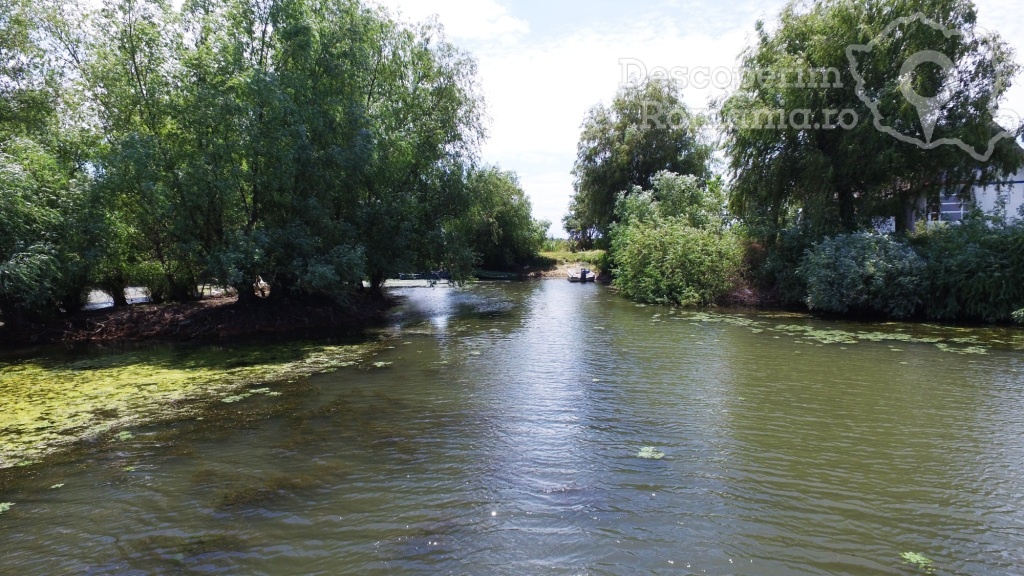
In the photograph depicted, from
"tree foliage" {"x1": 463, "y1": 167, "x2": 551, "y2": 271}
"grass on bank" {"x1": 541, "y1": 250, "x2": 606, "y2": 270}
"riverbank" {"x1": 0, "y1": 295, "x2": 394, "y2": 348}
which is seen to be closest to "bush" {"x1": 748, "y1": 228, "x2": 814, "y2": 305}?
"riverbank" {"x1": 0, "y1": 295, "x2": 394, "y2": 348}

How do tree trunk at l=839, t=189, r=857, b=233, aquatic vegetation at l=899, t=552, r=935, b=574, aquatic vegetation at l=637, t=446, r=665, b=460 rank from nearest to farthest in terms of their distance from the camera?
aquatic vegetation at l=899, t=552, r=935, b=574 < aquatic vegetation at l=637, t=446, r=665, b=460 < tree trunk at l=839, t=189, r=857, b=233

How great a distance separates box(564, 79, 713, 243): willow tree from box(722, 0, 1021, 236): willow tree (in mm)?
15981

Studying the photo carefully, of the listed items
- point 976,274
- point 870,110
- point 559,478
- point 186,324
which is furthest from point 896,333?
point 186,324

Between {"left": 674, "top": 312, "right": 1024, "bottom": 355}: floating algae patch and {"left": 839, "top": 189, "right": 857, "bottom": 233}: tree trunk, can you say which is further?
{"left": 839, "top": 189, "right": 857, "bottom": 233}: tree trunk

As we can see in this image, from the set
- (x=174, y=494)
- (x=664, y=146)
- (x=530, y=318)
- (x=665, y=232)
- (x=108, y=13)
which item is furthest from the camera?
(x=664, y=146)

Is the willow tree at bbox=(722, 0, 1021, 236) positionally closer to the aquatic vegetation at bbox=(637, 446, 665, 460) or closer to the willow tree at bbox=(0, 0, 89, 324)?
the aquatic vegetation at bbox=(637, 446, 665, 460)

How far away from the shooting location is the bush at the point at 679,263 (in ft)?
72.4

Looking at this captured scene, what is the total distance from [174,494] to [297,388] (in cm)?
434

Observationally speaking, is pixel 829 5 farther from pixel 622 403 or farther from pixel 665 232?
pixel 622 403

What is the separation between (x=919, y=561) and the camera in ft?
13.6

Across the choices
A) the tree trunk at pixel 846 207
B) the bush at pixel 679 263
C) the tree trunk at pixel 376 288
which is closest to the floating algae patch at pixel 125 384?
the tree trunk at pixel 376 288

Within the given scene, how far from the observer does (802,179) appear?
2044 cm

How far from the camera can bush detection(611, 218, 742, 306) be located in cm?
2208

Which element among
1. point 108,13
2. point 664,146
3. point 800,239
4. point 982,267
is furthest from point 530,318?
point 664,146
